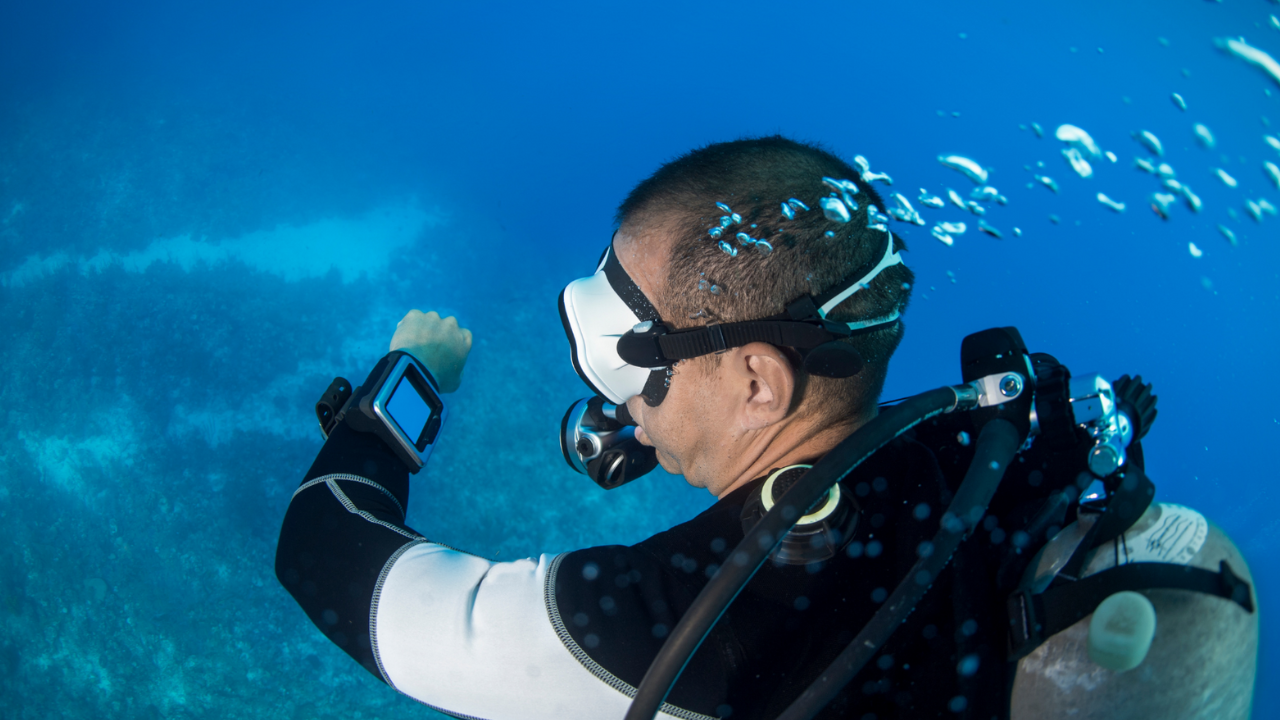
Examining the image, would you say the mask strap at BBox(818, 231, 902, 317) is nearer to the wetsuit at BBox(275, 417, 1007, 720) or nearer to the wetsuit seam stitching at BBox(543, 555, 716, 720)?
the wetsuit at BBox(275, 417, 1007, 720)

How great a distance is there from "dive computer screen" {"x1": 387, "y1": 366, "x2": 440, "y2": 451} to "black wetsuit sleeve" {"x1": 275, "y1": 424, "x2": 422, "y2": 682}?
156 millimetres

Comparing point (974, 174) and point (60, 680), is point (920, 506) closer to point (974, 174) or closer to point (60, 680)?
point (974, 174)

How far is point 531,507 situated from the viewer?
6.22m

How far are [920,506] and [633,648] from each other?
2.18 feet

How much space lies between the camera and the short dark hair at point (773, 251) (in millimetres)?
1292

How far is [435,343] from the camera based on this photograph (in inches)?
86.0

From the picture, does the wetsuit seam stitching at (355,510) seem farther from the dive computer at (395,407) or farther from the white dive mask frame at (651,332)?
the white dive mask frame at (651,332)

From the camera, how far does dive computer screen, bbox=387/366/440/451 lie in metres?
1.83

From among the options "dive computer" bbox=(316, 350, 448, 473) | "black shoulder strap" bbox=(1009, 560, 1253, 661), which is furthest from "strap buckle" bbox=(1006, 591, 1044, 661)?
"dive computer" bbox=(316, 350, 448, 473)

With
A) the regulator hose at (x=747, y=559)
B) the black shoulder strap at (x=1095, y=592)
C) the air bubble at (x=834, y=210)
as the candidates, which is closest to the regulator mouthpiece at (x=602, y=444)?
the air bubble at (x=834, y=210)

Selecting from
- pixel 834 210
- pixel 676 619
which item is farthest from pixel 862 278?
pixel 676 619

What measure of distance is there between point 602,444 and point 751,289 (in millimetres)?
1119

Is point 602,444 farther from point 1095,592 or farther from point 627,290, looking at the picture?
point 1095,592

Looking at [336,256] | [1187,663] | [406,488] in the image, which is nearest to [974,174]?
[1187,663]
